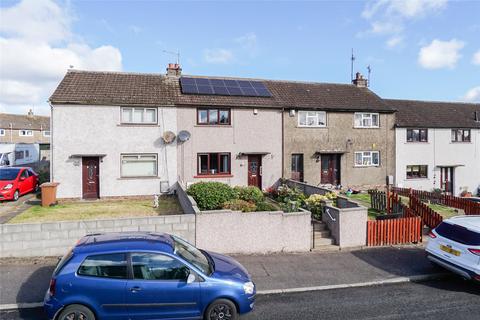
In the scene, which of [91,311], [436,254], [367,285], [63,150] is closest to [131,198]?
[63,150]

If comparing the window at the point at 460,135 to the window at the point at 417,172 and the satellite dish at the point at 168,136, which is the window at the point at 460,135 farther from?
the satellite dish at the point at 168,136

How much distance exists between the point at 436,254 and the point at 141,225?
326 inches

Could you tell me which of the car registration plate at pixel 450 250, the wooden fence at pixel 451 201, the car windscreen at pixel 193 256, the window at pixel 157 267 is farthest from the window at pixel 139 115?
the wooden fence at pixel 451 201

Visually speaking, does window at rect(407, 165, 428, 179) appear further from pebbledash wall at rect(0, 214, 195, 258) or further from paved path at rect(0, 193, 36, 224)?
paved path at rect(0, 193, 36, 224)

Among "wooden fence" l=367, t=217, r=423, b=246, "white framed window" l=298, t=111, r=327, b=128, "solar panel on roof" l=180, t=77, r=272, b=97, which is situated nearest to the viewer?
"wooden fence" l=367, t=217, r=423, b=246

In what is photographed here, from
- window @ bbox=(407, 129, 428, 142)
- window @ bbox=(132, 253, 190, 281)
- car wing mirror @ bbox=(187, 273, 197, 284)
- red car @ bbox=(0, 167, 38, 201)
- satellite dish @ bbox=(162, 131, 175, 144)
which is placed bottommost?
car wing mirror @ bbox=(187, 273, 197, 284)

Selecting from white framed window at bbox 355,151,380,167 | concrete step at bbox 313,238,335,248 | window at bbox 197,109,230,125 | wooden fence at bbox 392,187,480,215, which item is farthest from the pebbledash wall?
white framed window at bbox 355,151,380,167

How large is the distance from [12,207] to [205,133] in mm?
9664

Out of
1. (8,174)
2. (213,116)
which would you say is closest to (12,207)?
(8,174)

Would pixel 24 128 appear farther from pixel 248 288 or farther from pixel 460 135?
pixel 460 135

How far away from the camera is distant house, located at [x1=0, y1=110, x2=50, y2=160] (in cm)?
4677

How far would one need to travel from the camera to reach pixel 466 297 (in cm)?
715

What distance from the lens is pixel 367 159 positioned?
20.7 meters

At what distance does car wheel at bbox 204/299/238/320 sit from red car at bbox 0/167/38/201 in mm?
13912
